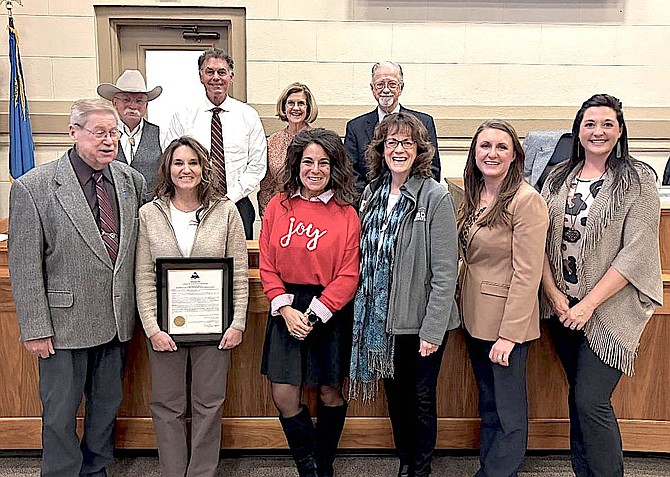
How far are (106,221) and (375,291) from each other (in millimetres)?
1006

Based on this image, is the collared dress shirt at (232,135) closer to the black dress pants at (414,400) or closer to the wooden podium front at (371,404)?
the wooden podium front at (371,404)

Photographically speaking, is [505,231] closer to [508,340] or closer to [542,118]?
[508,340]

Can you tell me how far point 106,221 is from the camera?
2166mm

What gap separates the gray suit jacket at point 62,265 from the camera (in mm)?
2064

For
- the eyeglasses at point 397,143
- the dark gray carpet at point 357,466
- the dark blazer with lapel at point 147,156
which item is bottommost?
the dark gray carpet at point 357,466

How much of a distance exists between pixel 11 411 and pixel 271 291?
1.33 metres

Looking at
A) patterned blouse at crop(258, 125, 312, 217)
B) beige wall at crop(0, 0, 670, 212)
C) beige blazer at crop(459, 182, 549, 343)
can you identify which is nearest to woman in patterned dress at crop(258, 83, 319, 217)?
patterned blouse at crop(258, 125, 312, 217)

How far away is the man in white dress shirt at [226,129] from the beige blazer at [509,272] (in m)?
1.34

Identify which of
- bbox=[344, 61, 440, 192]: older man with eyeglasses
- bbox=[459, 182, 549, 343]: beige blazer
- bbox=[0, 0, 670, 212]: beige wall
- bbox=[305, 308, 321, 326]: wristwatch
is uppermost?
bbox=[0, 0, 670, 212]: beige wall

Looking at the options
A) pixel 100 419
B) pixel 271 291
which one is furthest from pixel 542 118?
pixel 100 419

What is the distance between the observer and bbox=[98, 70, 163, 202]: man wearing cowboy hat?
→ 2.85 meters

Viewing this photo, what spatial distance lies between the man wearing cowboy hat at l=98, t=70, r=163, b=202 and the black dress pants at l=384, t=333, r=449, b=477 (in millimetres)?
1398

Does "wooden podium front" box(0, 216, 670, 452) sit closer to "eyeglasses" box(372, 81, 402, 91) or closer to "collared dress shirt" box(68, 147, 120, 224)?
"collared dress shirt" box(68, 147, 120, 224)

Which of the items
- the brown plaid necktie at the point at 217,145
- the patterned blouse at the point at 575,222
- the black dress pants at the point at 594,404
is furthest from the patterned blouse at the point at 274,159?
the black dress pants at the point at 594,404
